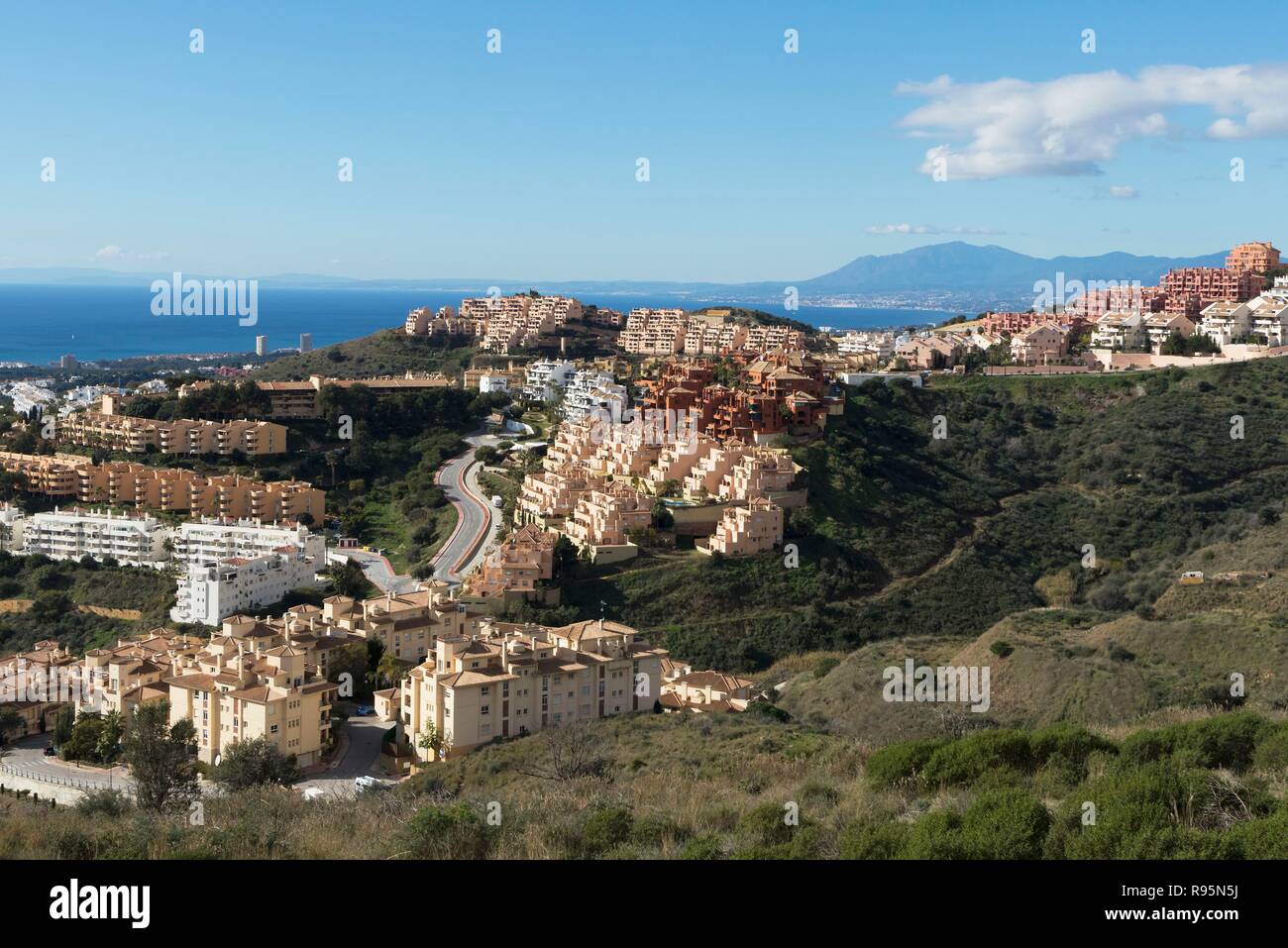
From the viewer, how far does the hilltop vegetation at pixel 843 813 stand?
21.2 ft

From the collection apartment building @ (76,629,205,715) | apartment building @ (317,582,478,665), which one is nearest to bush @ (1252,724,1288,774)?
apartment building @ (317,582,478,665)

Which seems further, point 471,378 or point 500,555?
point 471,378

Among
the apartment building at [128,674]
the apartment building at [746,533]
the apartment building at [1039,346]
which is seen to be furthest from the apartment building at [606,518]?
the apartment building at [1039,346]

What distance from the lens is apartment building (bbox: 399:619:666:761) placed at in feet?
56.0

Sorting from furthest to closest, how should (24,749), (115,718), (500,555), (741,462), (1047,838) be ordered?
(741,462), (500,555), (24,749), (115,718), (1047,838)

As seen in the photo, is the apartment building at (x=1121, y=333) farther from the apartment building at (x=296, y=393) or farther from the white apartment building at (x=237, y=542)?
the white apartment building at (x=237, y=542)

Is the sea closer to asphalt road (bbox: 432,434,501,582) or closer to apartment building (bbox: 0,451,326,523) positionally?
apartment building (bbox: 0,451,326,523)

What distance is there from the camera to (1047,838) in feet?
21.3

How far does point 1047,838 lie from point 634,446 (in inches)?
1069

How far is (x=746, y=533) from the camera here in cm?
2848

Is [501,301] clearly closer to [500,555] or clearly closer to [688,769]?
[500,555]

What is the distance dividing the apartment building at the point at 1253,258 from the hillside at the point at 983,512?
52.7 ft
